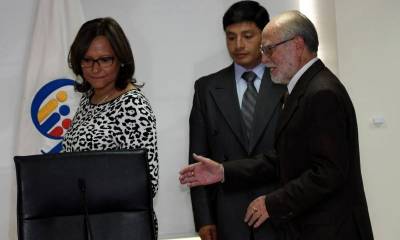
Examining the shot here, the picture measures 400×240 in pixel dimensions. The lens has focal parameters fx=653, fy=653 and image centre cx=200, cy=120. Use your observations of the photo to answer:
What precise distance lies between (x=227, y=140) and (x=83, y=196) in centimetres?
142

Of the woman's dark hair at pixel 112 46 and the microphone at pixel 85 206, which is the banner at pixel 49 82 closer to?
the woman's dark hair at pixel 112 46

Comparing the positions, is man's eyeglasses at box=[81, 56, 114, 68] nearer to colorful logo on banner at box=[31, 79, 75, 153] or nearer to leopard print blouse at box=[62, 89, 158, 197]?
leopard print blouse at box=[62, 89, 158, 197]

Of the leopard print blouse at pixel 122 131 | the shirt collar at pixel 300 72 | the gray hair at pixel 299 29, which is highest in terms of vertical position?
the gray hair at pixel 299 29

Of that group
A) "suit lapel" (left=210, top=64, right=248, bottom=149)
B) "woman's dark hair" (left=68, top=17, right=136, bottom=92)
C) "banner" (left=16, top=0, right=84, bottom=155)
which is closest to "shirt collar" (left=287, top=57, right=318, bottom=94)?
"woman's dark hair" (left=68, top=17, right=136, bottom=92)

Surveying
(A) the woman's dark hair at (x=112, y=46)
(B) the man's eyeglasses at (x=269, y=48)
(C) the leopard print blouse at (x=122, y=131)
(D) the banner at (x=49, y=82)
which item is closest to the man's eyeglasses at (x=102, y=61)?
(A) the woman's dark hair at (x=112, y=46)

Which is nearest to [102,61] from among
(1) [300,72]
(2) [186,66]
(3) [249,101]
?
(1) [300,72]

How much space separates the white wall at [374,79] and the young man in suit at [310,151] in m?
2.08

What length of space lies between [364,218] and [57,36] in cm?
245

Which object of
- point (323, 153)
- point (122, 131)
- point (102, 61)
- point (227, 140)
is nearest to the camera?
point (323, 153)

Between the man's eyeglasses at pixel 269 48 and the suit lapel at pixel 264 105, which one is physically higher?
the man's eyeglasses at pixel 269 48

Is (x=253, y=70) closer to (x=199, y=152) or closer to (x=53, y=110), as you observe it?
(x=199, y=152)

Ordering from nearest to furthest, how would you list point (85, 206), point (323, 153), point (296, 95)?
point (85, 206)
point (323, 153)
point (296, 95)

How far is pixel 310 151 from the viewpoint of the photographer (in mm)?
2422

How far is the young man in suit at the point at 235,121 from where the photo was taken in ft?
11.1
